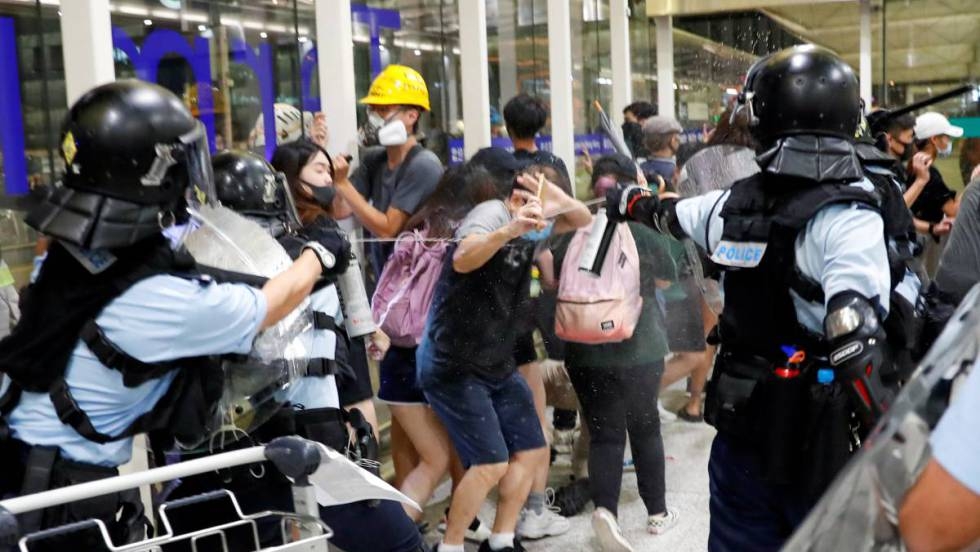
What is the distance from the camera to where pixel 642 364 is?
3.85m

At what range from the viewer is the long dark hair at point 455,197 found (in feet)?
11.6

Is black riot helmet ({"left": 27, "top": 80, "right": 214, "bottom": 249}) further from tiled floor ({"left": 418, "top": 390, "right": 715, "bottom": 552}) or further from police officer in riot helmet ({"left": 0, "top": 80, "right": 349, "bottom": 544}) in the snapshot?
tiled floor ({"left": 418, "top": 390, "right": 715, "bottom": 552})

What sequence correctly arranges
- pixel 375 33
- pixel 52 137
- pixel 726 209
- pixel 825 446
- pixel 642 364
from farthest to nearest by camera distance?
pixel 375 33, pixel 642 364, pixel 52 137, pixel 726 209, pixel 825 446

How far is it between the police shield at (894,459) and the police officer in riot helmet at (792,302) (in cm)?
116

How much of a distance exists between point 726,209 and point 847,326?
20.1 inches

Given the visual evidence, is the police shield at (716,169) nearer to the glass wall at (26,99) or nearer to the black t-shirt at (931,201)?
the glass wall at (26,99)

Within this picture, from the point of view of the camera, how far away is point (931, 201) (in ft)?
21.0

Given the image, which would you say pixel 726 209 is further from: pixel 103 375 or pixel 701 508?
pixel 701 508

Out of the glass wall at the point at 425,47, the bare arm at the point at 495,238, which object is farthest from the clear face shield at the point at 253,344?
the glass wall at the point at 425,47

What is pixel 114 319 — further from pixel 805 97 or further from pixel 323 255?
pixel 805 97

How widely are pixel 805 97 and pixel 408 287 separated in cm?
158

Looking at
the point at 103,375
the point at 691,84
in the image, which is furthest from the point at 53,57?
the point at 691,84

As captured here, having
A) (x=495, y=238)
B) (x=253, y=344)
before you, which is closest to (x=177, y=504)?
(x=253, y=344)

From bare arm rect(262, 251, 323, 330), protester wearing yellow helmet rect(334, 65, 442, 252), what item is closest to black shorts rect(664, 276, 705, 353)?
protester wearing yellow helmet rect(334, 65, 442, 252)
